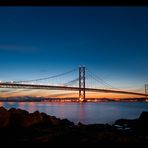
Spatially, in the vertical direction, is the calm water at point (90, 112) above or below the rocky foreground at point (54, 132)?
below

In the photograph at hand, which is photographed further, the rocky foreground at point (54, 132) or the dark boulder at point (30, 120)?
the dark boulder at point (30, 120)

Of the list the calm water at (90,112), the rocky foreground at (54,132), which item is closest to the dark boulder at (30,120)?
the rocky foreground at (54,132)

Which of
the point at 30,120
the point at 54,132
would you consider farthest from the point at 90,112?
the point at 54,132

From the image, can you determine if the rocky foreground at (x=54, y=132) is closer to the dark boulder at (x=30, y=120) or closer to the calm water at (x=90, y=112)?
the dark boulder at (x=30, y=120)

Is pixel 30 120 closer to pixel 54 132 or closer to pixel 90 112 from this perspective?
pixel 54 132

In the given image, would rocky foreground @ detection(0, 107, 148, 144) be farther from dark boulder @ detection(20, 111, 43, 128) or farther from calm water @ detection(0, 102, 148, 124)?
calm water @ detection(0, 102, 148, 124)

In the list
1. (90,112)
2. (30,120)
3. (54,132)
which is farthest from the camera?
(90,112)

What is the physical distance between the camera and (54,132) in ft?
13.9

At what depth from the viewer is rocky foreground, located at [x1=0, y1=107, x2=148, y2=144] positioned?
11.8 ft

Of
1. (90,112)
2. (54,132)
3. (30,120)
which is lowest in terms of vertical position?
(90,112)

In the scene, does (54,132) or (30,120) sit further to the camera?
(30,120)

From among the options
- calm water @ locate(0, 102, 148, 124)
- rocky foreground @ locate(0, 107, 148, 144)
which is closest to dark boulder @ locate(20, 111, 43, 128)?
rocky foreground @ locate(0, 107, 148, 144)

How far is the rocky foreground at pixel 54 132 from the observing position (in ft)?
11.8
